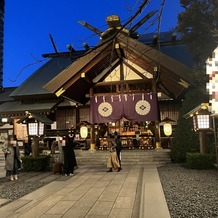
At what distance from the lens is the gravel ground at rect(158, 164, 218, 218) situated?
17.2ft

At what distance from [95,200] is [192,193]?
8.58ft

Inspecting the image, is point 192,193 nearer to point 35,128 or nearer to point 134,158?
point 134,158

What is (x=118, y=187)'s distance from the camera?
309 inches

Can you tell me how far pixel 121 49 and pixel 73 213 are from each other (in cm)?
1217

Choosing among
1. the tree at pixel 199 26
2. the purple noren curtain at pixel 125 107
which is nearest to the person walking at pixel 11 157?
the purple noren curtain at pixel 125 107

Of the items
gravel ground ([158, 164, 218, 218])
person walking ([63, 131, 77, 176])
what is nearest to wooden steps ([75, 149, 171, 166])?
gravel ground ([158, 164, 218, 218])

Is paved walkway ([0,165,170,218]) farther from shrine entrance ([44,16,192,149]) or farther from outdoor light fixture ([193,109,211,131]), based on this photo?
shrine entrance ([44,16,192,149])

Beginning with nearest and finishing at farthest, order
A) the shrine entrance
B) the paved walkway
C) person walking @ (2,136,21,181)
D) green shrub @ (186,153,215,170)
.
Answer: the paved walkway, person walking @ (2,136,21,181), green shrub @ (186,153,215,170), the shrine entrance

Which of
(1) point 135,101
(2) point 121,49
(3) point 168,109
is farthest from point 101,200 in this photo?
(3) point 168,109

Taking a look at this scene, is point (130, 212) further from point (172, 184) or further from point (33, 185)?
point (33, 185)

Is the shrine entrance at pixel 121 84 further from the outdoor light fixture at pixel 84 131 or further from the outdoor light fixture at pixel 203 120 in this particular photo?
the outdoor light fixture at pixel 203 120

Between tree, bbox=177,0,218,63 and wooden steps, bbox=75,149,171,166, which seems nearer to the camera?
tree, bbox=177,0,218,63

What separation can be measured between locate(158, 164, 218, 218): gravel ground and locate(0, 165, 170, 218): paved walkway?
0.26 meters

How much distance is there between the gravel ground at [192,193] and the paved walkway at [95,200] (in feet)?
0.87
